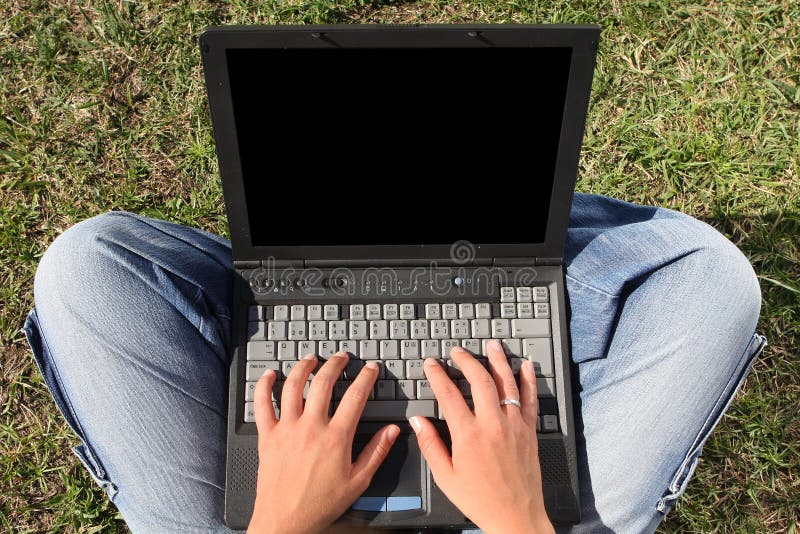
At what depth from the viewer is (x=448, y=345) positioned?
1322mm

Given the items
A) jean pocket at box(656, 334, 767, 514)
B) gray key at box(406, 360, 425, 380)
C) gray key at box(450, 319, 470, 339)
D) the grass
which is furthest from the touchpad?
the grass

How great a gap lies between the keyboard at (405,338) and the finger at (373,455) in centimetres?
7

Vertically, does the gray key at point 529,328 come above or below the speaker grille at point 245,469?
above

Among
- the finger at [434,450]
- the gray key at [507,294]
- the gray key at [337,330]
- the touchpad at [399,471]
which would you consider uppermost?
the gray key at [507,294]

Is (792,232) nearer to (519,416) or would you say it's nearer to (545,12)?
(545,12)

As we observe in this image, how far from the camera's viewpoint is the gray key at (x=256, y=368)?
4.28 feet

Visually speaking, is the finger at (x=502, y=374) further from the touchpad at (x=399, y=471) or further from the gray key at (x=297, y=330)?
the gray key at (x=297, y=330)

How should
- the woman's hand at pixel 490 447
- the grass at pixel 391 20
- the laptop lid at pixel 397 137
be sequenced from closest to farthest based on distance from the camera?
the laptop lid at pixel 397 137 < the woman's hand at pixel 490 447 < the grass at pixel 391 20

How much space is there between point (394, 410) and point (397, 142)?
532 mm

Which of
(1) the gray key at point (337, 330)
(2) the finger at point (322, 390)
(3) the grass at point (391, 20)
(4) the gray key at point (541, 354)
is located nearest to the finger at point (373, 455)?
(2) the finger at point (322, 390)

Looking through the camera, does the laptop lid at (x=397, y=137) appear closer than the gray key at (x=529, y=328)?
Yes

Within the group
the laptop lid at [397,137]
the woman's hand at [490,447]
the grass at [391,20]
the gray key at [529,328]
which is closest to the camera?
the laptop lid at [397,137]

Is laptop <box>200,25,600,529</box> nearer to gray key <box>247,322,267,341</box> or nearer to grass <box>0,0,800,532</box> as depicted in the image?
gray key <box>247,322,267,341</box>

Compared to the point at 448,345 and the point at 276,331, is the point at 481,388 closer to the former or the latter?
the point at 448,345
